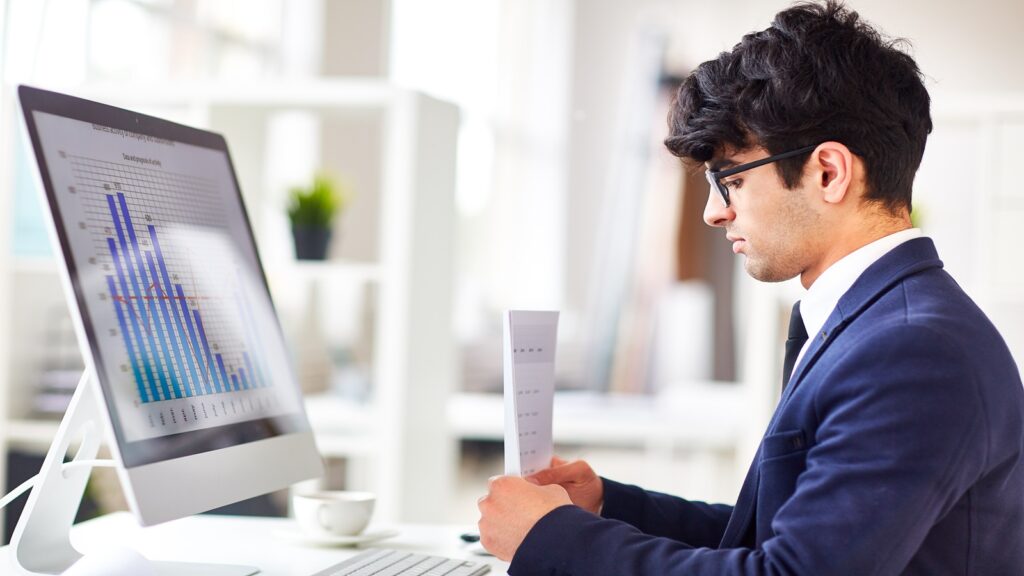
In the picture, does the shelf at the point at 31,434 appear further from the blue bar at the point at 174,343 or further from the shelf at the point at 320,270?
the blue bar at the point at 174,343

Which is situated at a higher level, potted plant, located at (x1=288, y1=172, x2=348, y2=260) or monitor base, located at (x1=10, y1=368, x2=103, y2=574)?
potted plant, located at (x1=288, y1=172, x2=348, y2=260)

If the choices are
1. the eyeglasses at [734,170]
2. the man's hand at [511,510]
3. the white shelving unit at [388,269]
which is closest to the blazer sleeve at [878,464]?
the man's hand at [511,510]

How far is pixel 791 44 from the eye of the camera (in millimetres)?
1357

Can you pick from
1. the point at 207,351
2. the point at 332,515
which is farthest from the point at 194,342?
the point at 332,515

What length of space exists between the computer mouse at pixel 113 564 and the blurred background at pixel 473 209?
17.4 inches

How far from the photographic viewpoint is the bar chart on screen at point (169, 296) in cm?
124

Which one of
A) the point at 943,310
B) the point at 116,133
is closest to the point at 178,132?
the point at 116,133

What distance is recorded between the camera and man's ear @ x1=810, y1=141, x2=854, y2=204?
133cm

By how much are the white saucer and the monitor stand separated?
0.25 m

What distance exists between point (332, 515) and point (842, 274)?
2.50 ft

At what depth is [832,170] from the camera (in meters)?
1.35

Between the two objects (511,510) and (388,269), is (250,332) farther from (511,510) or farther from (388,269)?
(388,269)

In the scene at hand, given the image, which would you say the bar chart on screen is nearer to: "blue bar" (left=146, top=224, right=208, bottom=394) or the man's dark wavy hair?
"blue bar" (left=146, top=224, right=208, bottom=394)

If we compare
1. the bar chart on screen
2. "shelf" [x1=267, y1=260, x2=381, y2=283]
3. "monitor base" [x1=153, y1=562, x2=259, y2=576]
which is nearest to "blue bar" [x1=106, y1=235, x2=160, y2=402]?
the bar chart on screen
